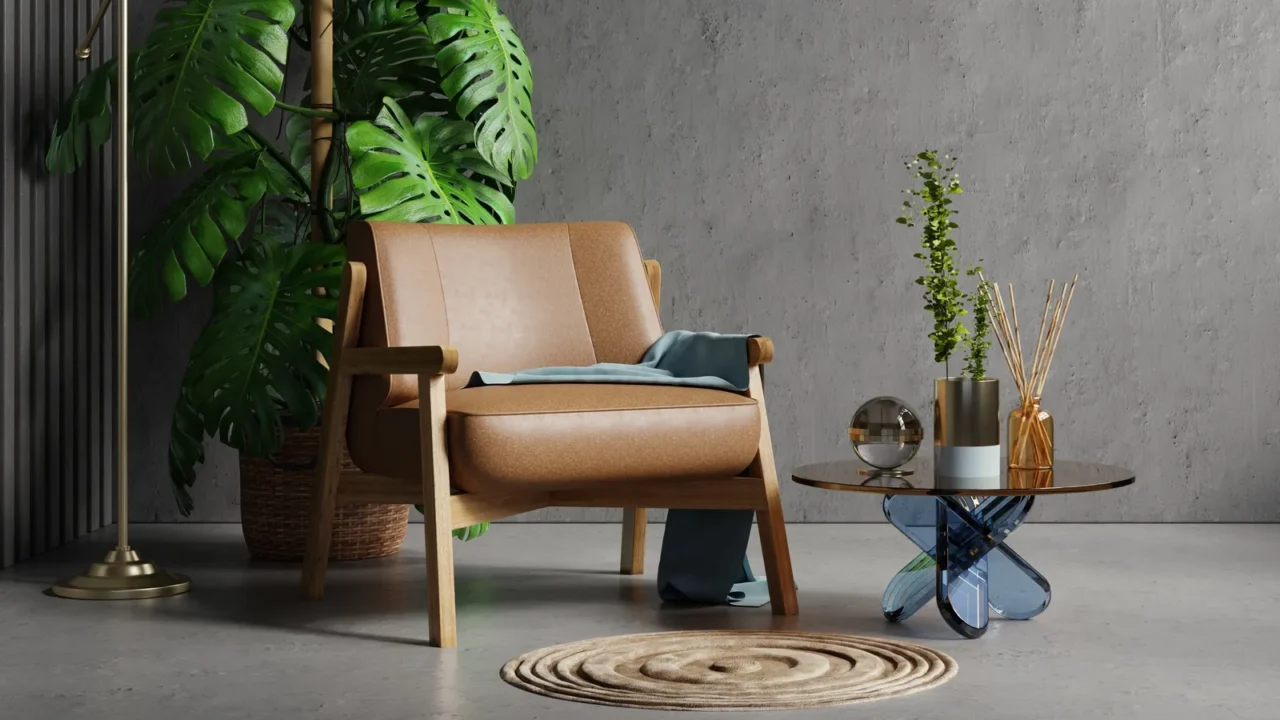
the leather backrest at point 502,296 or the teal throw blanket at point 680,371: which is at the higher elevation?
the leather backrest at point 502,296

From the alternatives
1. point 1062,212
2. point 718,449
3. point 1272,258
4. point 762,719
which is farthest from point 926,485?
point 1272,258

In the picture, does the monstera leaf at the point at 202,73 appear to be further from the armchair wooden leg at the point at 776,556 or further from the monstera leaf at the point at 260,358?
the armchair wooden leg at the point at 776,556

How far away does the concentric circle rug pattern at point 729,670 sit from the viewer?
7.16 ft

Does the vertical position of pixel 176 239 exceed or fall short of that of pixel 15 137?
it falls short

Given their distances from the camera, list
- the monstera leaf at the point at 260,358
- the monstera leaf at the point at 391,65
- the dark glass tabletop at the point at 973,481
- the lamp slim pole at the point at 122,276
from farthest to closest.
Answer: the monstera leaf at the point at 391,65, the monstera leaf at the point at 260,358, the lamp slim pole at the point at 122,276, the dark glass tabletop at the point at 973,481

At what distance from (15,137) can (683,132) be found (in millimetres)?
1859

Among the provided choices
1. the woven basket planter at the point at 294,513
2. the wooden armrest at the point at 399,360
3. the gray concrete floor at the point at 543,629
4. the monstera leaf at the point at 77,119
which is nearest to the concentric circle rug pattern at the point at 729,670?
the gray concrete floor at the point at 543,629

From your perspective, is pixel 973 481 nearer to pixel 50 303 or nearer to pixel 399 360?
pixel 399 360

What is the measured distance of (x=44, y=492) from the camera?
3.76m

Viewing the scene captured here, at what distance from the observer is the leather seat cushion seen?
2.62 meters

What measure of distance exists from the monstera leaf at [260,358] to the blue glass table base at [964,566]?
1472 millimetres

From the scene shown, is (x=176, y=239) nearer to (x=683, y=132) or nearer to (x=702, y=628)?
(x=683, y=132)

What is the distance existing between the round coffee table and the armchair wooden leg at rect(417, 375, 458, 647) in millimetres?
678

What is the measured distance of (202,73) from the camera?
11.2 feet
